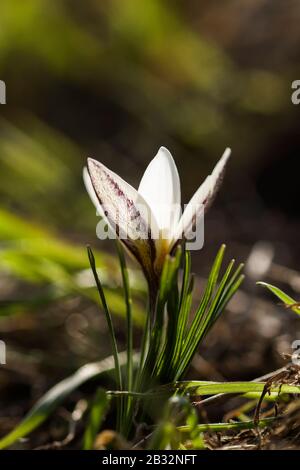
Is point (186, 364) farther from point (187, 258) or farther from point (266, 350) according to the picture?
point (266, 350)

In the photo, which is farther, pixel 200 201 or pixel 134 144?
pixel 134 144

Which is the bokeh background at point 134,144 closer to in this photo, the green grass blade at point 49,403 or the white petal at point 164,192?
the green grass blade at point 49,403

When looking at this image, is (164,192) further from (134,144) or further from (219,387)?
(134,144)

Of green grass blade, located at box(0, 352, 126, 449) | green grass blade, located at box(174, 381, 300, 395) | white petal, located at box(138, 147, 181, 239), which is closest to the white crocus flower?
white petal, located at box(138, 147, 181, 239)

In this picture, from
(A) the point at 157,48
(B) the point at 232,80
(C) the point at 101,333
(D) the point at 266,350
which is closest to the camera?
(D) the point at 266,350

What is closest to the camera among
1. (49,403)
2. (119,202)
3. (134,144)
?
(119,202)

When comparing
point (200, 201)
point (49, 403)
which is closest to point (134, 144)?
point (49, 403)

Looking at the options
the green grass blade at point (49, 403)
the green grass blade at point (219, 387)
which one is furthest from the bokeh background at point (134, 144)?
the green grass blade at point (219, 387)
